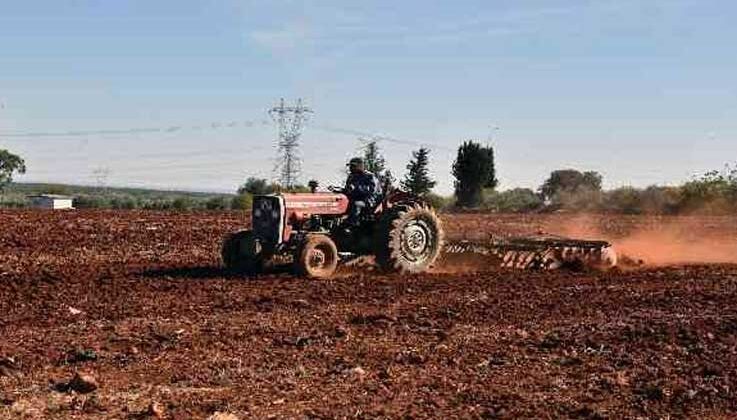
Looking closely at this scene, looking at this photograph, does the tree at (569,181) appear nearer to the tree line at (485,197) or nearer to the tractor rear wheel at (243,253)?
the tree line at (485,197)

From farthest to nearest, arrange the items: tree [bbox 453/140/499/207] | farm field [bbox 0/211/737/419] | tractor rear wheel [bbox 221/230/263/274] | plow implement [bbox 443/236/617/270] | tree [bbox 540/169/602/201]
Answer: tree [bbox 540/169/602/201] < tree [bbox 453/140/499/207] < plow implement [bbox 443/236/617/270] < tractor rear wheel [bbox 221/230/263/274] < farm field [bbox 0/211/737/419]

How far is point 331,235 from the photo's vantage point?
1780 cm

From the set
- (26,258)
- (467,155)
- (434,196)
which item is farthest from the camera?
(467,155)

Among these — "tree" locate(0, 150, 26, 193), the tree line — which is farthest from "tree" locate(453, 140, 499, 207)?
"tree" locate(0, 150, 26, 193)

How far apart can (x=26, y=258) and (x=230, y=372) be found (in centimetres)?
1273

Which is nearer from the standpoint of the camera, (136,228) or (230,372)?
(230,372)

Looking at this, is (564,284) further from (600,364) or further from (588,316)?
(600,364)

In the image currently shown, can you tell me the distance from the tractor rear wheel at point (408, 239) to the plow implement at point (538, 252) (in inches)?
33.2

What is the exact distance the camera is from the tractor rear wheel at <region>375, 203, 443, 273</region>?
17641 millimetres

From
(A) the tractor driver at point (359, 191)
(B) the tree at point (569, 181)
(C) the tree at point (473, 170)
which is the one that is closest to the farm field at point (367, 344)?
(A) the tractor driver at point (359, 191)

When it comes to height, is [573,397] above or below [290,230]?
below

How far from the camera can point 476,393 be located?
8.18 m

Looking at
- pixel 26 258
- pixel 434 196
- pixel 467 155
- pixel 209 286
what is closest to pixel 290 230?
pixel 209 286

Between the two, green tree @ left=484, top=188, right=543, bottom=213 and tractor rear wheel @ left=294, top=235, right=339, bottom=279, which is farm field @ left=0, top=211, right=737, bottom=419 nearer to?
tractor rear wheel @ left=294, top=235, right=339, bottom=279
